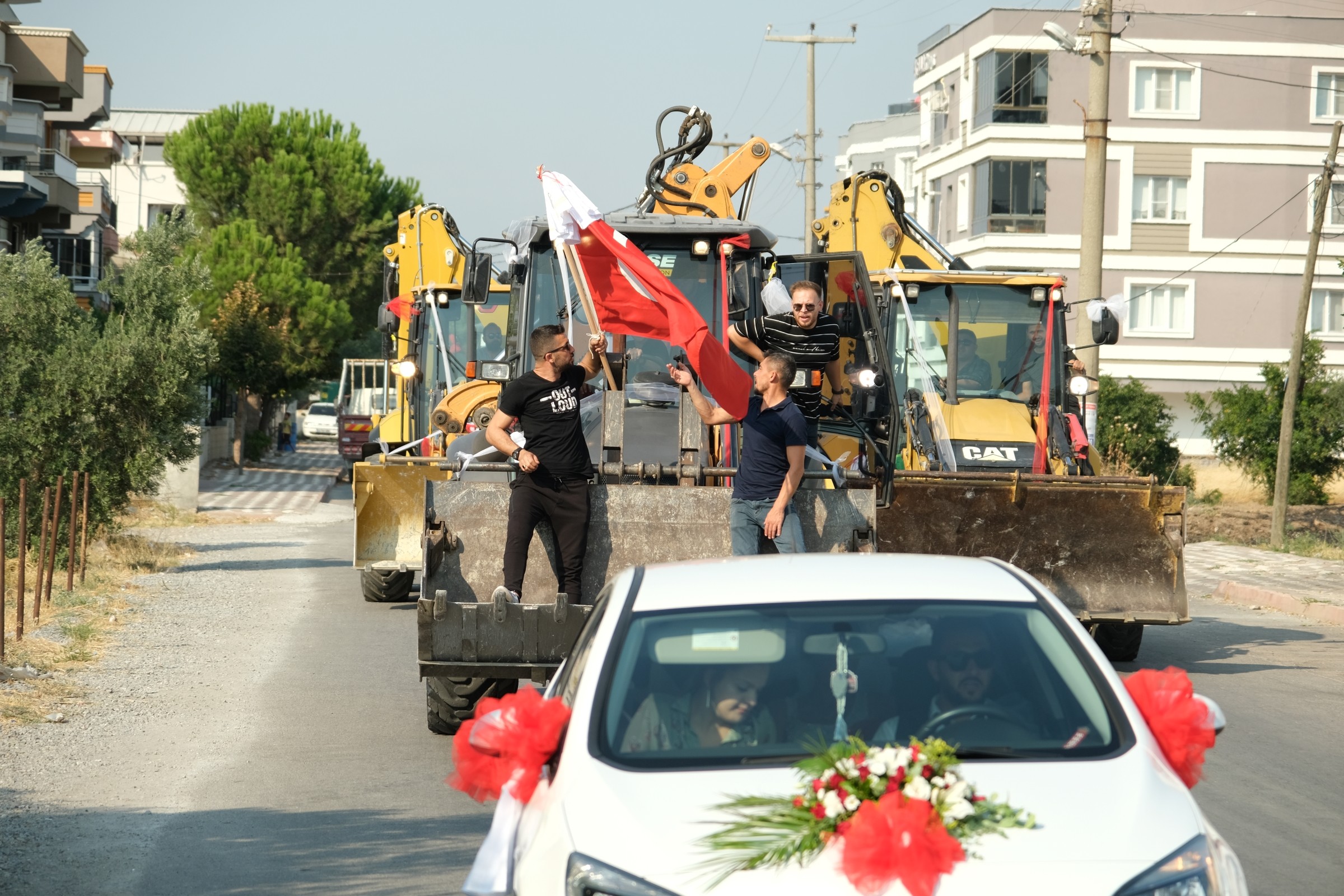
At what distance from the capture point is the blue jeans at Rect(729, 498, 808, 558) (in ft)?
28.1

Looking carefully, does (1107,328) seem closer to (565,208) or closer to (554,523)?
(565,208)

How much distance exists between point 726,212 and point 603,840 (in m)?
11.5

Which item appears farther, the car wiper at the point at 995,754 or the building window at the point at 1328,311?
the building window at the point at 1328,311

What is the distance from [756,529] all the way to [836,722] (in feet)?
14.8

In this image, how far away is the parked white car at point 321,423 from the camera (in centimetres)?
6919

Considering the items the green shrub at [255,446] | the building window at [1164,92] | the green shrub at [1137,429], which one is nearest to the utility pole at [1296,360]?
the green shrub at [1137,429]

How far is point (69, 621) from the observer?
14047 mm

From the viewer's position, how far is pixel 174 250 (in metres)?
28.3

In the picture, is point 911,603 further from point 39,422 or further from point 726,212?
point 39,422

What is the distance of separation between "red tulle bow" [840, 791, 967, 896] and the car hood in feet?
0.11

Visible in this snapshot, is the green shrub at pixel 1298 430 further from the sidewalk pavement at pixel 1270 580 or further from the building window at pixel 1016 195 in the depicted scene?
the building window at pixel 1016 195

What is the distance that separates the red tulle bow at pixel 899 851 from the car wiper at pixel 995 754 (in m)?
0.46

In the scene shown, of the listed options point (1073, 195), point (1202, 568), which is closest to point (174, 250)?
point (1202, 568)

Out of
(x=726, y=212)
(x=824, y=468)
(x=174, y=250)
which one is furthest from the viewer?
(x=174, y=250)
